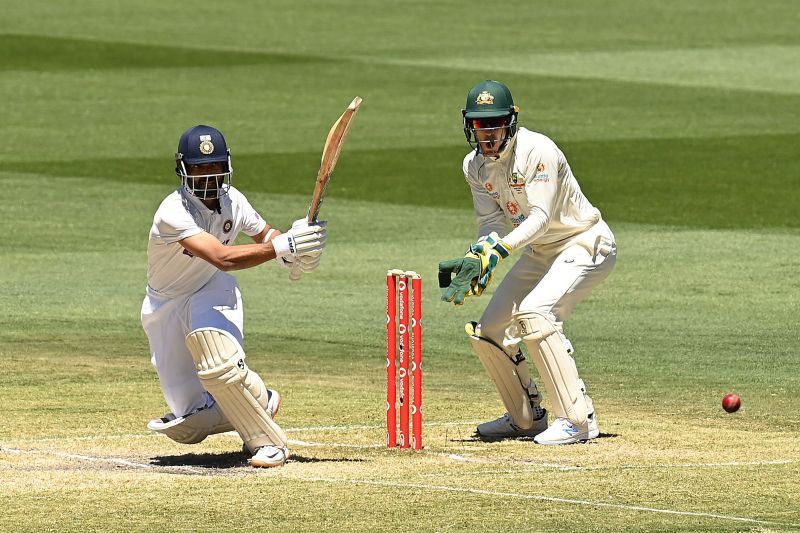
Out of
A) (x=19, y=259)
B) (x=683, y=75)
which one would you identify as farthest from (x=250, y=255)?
(x=683, y=75)

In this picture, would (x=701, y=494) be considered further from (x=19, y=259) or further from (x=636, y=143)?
(x=636, y=143)

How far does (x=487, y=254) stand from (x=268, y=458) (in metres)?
1.66

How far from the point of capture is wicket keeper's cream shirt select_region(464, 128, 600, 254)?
11117mm

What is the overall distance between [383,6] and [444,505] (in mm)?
39316

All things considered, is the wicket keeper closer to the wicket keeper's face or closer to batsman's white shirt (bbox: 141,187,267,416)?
batsman's white shirt (bbox: 141,187,267,416)

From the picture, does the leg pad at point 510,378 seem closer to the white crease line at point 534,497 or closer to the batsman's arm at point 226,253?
the batsman's arm at point 226,253

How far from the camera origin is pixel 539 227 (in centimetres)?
1105

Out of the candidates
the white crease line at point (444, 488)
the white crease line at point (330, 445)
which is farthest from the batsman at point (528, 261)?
the white crease line at point (444, 488)

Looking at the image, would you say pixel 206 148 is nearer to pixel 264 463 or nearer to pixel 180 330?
pixel 180 330

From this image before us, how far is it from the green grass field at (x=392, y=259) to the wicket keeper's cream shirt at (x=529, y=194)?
1.21 meters

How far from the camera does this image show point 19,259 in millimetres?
19375

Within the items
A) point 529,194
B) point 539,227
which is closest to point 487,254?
point 539,227

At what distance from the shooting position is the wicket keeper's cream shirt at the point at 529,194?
36.5 feet

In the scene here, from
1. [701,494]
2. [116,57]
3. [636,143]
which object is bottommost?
[701,494]
